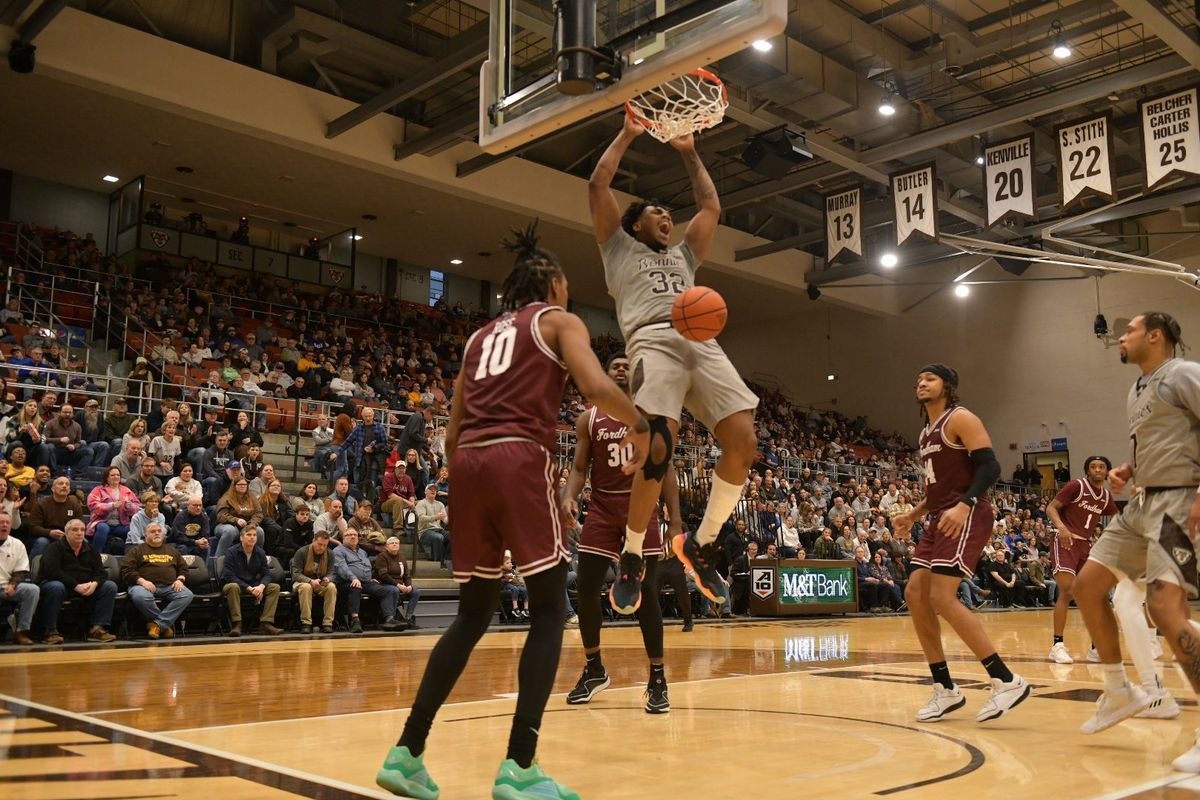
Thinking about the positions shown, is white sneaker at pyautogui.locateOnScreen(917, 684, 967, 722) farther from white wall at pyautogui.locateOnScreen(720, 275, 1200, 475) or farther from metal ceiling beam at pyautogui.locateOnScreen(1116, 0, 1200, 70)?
white wall at pyautogui.locateOnScreen(720, 275, 1200, 475)

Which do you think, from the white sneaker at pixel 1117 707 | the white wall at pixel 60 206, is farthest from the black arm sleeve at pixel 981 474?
the white wall at pixel 60 206

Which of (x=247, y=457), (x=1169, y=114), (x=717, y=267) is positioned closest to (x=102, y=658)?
(x=247, y=457)

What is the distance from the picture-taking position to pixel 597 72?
5695 mm

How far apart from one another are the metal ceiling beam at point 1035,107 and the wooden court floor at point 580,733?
10.9 m

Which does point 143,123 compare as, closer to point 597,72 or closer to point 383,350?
point 383,350

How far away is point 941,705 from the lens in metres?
5.16

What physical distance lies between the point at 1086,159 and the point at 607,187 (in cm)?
1224

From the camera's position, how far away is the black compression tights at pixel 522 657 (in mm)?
3189

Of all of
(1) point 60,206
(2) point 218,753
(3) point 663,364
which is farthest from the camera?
(1) point 60,206

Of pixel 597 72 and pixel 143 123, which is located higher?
pixel 143 123

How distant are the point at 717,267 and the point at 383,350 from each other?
8.75 meters

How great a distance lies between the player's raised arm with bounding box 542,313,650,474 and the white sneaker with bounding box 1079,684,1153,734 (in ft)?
8.72

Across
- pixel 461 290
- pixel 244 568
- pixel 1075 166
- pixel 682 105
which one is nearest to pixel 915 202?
pixel 1075 166

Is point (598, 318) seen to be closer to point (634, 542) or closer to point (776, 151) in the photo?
point (776, 151)
